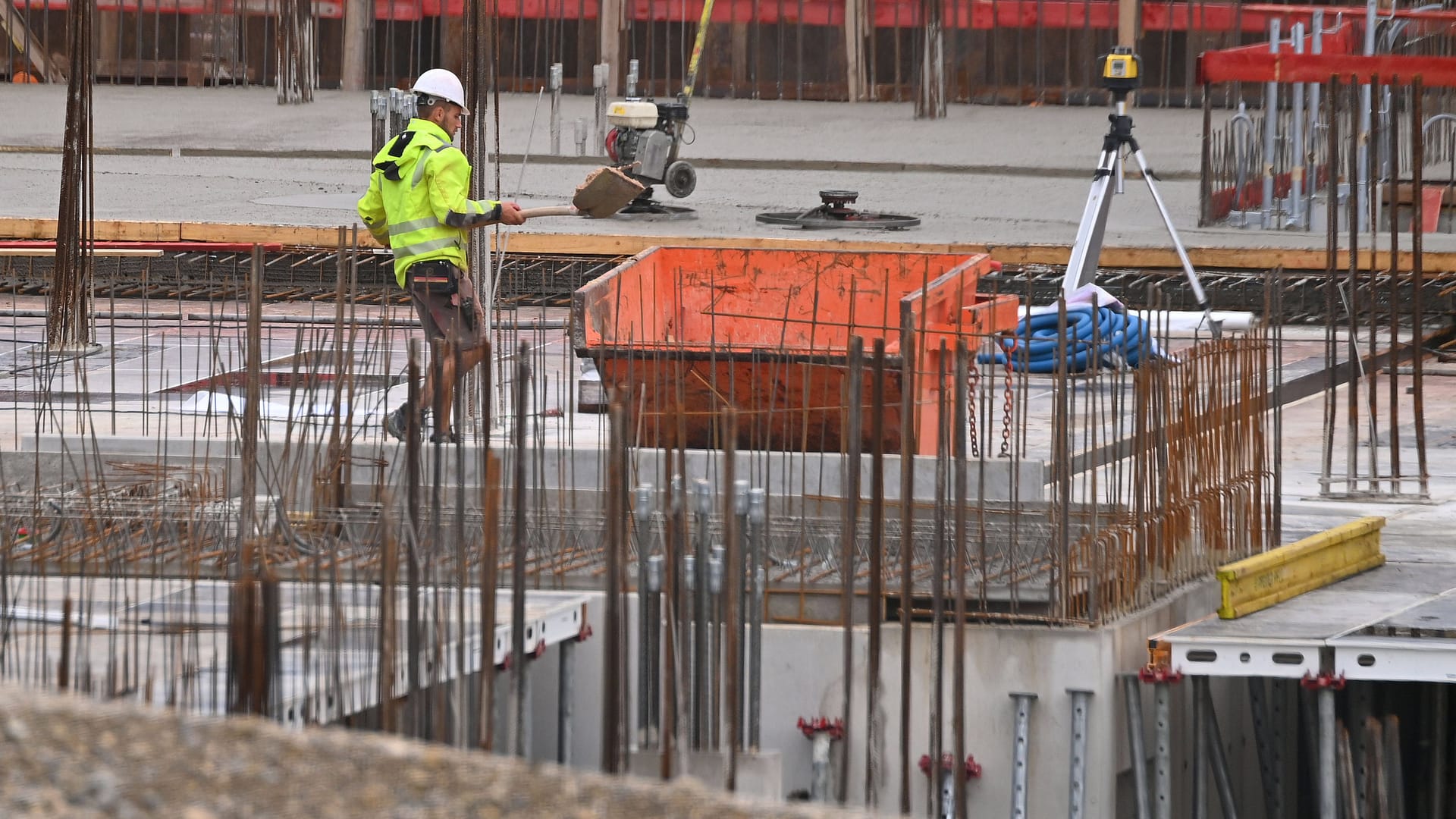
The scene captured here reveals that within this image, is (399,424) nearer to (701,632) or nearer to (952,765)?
(952,765)

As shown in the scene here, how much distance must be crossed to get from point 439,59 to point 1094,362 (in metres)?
15.1

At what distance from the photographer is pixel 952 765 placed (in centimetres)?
678

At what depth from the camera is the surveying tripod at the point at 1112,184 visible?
1144 cm

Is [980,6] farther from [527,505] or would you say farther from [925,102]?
[527,505]

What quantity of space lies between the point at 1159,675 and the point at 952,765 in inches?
28.6

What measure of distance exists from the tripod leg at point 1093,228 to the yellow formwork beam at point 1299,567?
381 centimetres

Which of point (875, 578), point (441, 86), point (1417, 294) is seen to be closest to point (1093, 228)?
point (1417, 294)

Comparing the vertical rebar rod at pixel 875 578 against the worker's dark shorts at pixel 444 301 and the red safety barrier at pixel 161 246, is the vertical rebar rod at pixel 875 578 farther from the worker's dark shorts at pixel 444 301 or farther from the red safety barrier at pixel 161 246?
Result: the red safety barrier at pixel 161 246

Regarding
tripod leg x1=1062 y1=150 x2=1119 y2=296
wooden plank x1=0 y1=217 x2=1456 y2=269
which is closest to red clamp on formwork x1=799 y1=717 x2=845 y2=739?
tripod leg x1=1062 y1=150 x2=1119 y2=296

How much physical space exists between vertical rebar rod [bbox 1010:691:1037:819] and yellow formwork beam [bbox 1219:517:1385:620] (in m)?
0.84

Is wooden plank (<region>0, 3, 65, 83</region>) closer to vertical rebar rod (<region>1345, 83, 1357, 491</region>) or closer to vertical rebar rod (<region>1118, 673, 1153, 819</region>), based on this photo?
vertical rebar rod (<region>1345, 83, 1357, 491</region>)

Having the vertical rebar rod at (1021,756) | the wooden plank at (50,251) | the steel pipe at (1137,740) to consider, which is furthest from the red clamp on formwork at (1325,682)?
the wooden plank at (50,251)

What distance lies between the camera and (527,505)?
8195 mm

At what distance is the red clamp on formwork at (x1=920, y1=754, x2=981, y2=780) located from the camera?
673cm
